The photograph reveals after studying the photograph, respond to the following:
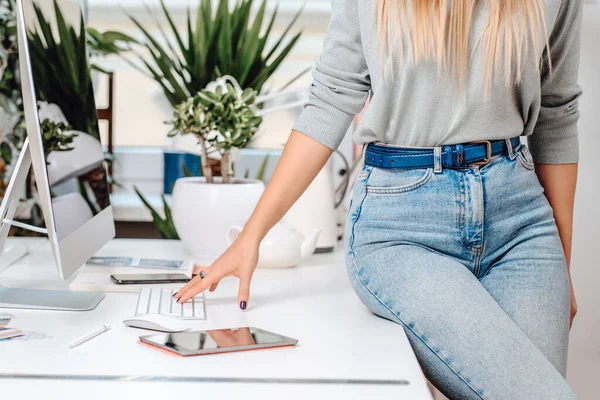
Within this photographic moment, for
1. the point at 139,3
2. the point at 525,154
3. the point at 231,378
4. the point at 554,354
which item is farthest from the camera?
the point at 139,3

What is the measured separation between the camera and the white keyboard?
109 centimetres

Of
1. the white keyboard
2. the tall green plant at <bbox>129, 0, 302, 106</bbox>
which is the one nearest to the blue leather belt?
the white keyboard

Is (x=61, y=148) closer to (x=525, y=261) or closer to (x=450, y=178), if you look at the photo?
(x=450, y=178)

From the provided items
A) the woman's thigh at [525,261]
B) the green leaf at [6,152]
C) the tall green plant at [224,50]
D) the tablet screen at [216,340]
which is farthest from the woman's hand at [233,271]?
the green leaf at [6,152]

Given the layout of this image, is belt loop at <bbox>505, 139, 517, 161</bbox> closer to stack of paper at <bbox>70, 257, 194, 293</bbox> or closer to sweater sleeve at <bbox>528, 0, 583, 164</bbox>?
sweater sleeve at <bbox>528, 0, 583, 164</bbox>

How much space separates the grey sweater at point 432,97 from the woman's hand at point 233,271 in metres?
0.21

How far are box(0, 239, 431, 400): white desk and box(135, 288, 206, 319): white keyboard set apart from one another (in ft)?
0.06

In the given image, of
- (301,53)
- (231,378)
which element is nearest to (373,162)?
(231,378)

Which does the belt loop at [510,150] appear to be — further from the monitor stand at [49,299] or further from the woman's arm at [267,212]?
the monitor stand at [49,299]

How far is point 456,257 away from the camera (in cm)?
110

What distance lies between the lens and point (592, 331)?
1.77 meters

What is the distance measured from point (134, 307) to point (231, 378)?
1.26ft

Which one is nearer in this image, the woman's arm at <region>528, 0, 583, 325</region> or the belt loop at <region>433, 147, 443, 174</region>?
the belt loop at <region>433, 147, 443, 174</region>

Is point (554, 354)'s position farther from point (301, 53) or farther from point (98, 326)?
point (301, 53)
